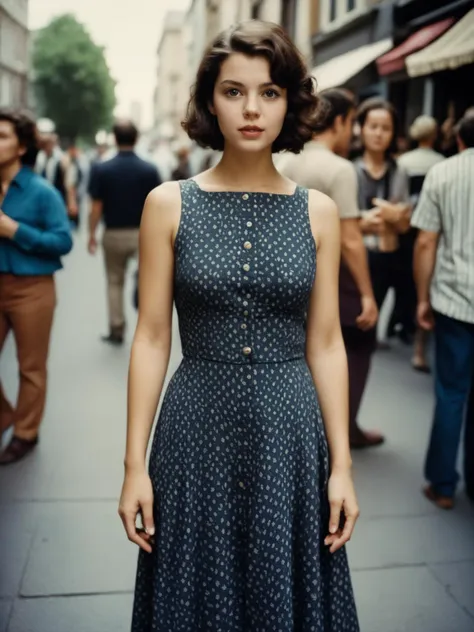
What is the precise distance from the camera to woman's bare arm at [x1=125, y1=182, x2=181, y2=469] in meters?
2.10

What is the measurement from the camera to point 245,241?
6.84ft

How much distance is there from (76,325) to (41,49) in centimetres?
5486

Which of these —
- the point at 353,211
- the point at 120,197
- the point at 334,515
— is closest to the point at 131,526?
the point at 334,515

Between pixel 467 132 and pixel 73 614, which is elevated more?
pixel 467 132

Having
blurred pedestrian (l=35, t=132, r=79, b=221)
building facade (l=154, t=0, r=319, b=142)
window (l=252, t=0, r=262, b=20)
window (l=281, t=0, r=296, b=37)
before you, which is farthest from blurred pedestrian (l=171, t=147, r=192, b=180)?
window (l=252, t=0, r=262, b=20)

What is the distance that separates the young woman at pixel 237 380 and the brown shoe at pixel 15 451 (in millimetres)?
2859

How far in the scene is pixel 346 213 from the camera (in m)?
4.38

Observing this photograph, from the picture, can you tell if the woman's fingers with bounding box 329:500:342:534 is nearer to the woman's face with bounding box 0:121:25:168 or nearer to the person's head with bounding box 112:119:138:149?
the woman's face with bounding box 0:121:25:168

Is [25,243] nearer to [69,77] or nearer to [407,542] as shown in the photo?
[407,542]

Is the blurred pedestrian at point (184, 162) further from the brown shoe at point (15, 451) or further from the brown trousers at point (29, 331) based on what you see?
the brown shoe at point (15, 451)

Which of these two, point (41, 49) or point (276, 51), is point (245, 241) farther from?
point (41, 49)

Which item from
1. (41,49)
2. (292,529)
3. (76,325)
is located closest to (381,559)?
(292,529)

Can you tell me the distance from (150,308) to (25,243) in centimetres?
268

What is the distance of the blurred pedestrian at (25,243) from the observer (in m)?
4.63
